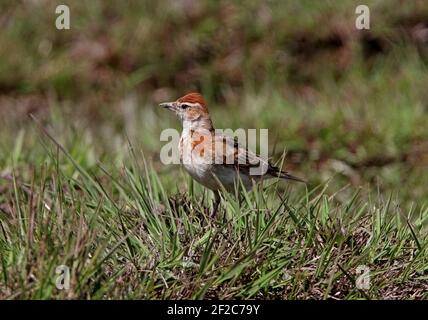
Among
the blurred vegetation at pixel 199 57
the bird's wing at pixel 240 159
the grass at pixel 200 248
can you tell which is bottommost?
the grass at pixel 200 248

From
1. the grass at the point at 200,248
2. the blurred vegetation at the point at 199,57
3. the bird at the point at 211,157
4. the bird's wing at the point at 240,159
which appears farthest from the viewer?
the blurred vegetation at the point at 199,57

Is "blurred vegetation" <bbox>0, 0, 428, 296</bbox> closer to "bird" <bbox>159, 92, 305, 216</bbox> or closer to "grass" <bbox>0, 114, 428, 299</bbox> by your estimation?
"bird" <bbox>159, 92, 305, 216</bbox>

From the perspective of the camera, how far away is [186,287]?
4.37 m

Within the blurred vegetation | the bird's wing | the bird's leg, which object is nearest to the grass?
the bird's leg

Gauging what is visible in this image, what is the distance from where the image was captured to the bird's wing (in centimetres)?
572

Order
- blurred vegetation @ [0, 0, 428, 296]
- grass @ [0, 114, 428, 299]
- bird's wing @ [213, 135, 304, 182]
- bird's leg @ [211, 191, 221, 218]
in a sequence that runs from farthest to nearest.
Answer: blurred vegetation @ [0, 0, 428, 296] → bird's wing @ [213, 135, 304, 182] → bird's leg @ [211, 191, 221, 218] → grass @ [0, 114, 428, 299]

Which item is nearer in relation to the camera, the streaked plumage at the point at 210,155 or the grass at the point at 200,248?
the grass at the point at 200,248

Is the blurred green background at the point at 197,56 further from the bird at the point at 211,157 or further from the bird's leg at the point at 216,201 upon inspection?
the bird's leg at the point at 216,201

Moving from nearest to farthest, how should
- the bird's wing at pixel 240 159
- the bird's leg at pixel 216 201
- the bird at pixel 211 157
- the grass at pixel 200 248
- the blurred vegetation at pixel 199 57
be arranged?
1. the grass at pixel 200 248
2. the bird's leg at pixel 216 201
3. the bird at pixel 211 157
4. the bird's wing at pixel 240 159
5. the blurred vegetation at pixel 199 57

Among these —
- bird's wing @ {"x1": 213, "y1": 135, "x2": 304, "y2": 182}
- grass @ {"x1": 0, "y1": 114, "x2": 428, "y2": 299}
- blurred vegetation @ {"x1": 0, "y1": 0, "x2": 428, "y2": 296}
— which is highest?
blurred vegetation @ {"x1": 0, "y1": 0, "x2": 428, "y2": 296}

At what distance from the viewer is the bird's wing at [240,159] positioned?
572cm

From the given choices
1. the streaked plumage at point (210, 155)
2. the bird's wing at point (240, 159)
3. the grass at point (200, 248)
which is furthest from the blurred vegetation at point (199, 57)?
the grass at point (200, 248)

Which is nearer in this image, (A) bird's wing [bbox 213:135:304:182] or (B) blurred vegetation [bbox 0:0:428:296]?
(A) bird's wing [bbox 213:135:304:182]
